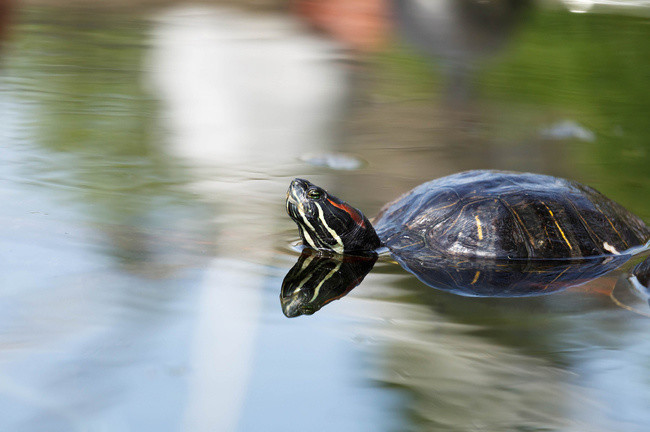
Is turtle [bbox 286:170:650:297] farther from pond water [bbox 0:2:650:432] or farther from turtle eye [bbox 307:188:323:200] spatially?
pond water [bbox 0:2:650:432]

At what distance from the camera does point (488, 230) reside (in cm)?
357

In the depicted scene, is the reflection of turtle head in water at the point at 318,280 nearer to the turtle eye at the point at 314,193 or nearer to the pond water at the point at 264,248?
the pond water at the point at 264,248

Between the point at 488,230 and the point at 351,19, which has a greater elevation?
the point at 488,230

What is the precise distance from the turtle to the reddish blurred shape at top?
6.19 metres

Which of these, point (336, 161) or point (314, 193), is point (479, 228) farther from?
point (336, 161)

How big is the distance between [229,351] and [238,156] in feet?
9.14

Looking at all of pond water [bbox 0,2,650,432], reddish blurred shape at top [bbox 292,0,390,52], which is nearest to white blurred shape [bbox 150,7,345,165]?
pond water [bbox 0,2,650,432]

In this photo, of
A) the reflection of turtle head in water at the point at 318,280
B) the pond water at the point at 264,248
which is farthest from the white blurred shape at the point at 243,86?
the reflection of turtle head in water at the point at 318,280

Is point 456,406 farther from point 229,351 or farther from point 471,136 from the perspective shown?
point 471,136

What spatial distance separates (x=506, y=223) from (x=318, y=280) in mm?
884

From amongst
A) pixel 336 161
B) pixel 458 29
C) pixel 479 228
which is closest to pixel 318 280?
pixel 479 228

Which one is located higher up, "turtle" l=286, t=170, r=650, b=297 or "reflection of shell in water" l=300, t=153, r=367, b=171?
"turtle" l=286, t=170, r=650, b=297

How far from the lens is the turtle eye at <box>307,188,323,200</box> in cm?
363

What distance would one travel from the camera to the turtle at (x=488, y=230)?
354 centimetres
